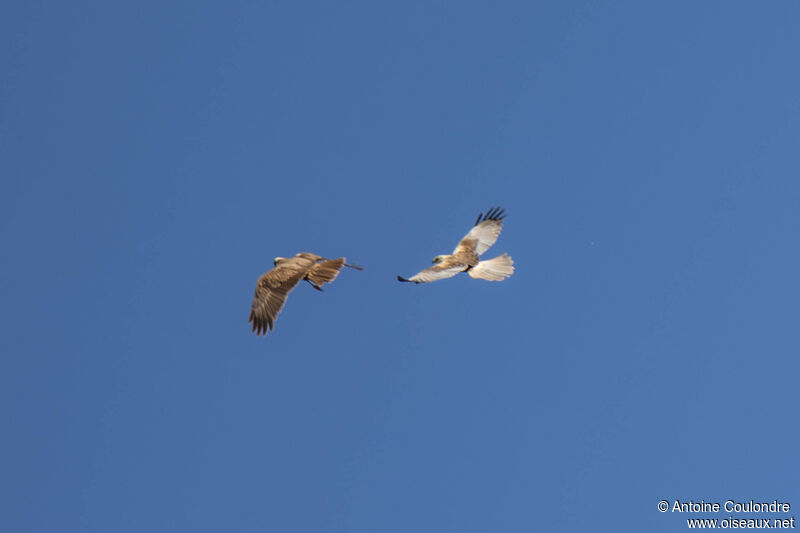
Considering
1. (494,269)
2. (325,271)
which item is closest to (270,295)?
(325,271)

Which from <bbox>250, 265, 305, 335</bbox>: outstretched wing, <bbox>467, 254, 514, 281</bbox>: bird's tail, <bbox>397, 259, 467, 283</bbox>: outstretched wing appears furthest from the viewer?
<bbox>467, 254, 514, 281</bbox>: bird's tail

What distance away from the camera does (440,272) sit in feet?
78.5

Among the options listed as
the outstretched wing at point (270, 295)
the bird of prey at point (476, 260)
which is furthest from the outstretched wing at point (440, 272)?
the outstretched wing at point (270, 295)

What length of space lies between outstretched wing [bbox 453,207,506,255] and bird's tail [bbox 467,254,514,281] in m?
0.73

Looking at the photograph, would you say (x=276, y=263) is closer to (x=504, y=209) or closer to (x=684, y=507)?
(x=504, y=209)

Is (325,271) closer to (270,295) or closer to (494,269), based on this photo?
(270,295)

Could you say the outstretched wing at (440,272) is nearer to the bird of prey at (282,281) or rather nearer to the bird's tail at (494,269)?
the bird's tail at (494,269)

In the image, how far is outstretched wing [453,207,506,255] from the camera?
1049 inches

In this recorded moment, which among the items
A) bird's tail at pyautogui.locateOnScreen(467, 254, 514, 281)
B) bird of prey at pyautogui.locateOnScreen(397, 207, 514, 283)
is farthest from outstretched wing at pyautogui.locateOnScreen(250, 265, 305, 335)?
bird's tail at pyautogui.locateOnScreen(467, 254, 514, 281)

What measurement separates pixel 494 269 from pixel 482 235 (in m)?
2.05

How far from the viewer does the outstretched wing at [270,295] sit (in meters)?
21.2

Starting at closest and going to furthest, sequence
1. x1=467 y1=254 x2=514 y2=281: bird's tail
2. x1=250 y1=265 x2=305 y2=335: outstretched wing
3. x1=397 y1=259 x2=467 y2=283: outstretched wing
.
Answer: x1=250 y1=265 x2=305 y2=335: outstretched wing → x1=397 y1=259 x2=467 y2=283: outstretched wing → x1=467 y1=254 x2=514 y2=281: bird's tail

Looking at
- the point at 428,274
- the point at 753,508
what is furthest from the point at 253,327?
the point at 753,508

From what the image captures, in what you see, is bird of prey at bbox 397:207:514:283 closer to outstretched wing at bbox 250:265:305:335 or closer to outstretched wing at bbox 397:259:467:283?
outstretched wing at bbox 397:259:467:283
